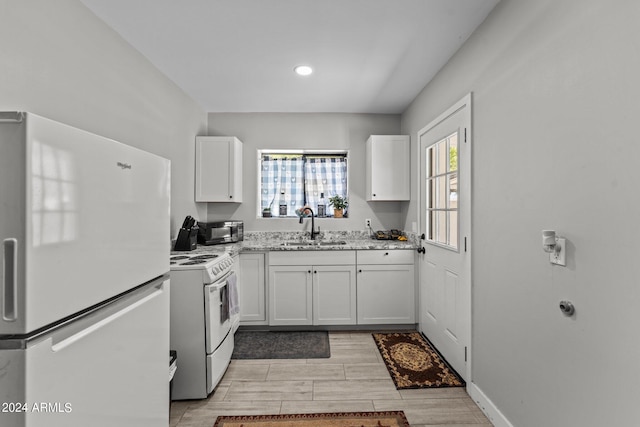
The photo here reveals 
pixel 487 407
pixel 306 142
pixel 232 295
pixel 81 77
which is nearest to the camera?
pixel 81 77

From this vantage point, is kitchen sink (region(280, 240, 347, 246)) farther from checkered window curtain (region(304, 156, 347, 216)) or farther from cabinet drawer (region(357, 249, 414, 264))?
checkered window curtain (region(304, 156, 347, 216))

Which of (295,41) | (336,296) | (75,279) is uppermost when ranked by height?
(295,41)

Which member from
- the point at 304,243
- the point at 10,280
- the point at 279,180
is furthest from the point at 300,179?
the point at 10,280

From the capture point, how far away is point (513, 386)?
1618mm

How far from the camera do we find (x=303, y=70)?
8.38 feet

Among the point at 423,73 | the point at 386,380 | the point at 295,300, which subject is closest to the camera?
the point at 386,380

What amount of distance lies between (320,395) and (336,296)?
1.12 meters

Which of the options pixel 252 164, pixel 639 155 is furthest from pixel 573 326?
pixel 252 164

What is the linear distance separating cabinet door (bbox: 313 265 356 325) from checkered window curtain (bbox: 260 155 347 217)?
1.05 m

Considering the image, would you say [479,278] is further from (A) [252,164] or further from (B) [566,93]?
(A) [252,164]

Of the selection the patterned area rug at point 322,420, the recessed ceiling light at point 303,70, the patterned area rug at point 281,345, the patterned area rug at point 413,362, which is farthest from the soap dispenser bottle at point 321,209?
the patterned area rug at point 322,420

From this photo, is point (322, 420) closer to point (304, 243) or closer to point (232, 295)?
point (232, 295)

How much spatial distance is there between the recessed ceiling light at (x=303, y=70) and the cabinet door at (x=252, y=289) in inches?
71.3

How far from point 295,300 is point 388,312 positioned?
99 cm
